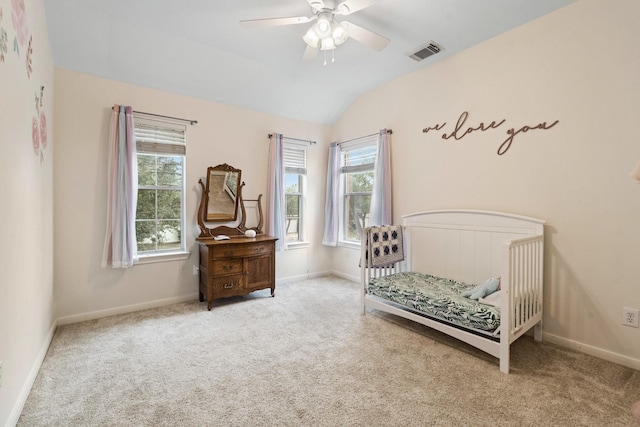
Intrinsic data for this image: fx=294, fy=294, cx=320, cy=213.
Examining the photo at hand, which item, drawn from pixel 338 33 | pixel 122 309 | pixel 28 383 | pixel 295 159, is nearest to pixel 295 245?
pixel 295 159

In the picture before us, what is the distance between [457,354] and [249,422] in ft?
5.20

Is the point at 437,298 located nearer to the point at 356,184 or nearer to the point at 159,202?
the point at 356,184

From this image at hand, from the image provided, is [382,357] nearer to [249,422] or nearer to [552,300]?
[249,422]

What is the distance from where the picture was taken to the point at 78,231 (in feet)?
9.37

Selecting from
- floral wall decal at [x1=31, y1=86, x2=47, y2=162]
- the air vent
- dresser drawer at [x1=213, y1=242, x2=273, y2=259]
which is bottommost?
dresser drawer at [x1=213, y1=242, x2=273, y2=259]

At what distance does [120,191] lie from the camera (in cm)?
295

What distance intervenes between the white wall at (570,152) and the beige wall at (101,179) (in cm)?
270

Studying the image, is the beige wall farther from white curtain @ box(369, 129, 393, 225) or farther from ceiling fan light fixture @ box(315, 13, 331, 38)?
ceiling fan light fixture @ box(315, 13, 331, 38)

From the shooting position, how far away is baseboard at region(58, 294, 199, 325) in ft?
9.22

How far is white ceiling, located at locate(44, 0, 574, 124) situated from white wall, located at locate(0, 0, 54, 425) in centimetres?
37

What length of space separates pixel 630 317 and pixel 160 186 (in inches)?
172

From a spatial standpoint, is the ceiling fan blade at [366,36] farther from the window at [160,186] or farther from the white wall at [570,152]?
the window at [160,186]

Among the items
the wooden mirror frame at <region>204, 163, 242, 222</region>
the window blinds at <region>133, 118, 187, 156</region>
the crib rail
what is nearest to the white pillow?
the crib rail

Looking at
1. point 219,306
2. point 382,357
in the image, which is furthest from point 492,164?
point 219,306
